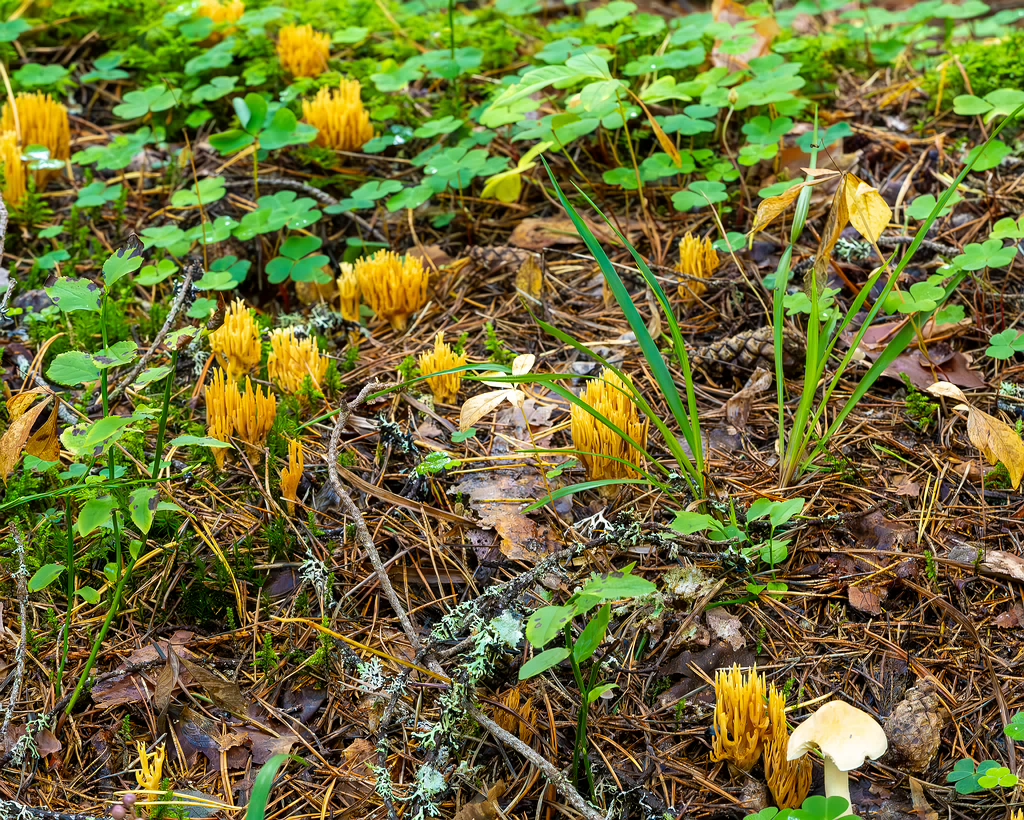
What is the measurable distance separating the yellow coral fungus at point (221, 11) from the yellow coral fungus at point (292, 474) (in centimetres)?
289

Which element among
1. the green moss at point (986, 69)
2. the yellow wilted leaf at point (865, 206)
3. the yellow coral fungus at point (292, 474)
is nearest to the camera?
the yellow wilted leaf at point (865, 206)

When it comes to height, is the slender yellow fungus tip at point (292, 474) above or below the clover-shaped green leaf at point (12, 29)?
below

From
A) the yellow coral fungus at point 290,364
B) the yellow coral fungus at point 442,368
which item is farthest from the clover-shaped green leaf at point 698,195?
the yellow coral fungus at point 290,364

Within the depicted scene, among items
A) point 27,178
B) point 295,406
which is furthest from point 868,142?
point 27,178

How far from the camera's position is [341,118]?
3979mm

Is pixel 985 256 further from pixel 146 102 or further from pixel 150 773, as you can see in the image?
pixel 146 102

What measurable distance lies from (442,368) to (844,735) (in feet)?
5.41

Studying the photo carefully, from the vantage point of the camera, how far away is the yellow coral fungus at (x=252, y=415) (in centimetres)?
279

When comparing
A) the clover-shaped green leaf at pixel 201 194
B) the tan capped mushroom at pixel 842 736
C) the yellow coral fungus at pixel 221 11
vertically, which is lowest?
the tan capped mushroom at pixel 842 736

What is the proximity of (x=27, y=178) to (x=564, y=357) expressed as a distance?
2.49 metres

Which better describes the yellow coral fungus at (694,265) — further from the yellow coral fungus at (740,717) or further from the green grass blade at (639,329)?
the yellow coral fungus at (740,717)

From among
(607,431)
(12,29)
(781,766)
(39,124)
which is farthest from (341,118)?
(781,766)

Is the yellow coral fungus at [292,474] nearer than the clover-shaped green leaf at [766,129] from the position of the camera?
Yes

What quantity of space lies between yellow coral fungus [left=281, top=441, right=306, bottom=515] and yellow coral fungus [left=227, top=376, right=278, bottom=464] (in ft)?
0.67
